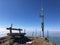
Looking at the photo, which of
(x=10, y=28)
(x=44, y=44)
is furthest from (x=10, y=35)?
(x=44, y=44)

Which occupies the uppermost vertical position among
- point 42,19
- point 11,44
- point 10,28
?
point 42,19

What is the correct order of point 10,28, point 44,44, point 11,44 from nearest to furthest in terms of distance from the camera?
point 44,44 < point 11,44 < point 10,28

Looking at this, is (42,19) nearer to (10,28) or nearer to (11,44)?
(10,28)

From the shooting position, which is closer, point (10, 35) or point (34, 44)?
point (34, 44)

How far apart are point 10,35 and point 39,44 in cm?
1273

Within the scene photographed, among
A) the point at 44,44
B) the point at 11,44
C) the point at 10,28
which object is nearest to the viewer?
the point at 44,44

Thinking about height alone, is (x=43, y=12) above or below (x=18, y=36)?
above

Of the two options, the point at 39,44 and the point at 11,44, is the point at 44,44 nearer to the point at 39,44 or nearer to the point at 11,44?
the point at 39,44

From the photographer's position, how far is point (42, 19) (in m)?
39.5

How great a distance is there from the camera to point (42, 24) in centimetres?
3938

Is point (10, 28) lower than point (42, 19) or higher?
lower

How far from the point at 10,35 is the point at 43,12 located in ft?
42.6

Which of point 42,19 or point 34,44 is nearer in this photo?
point 34,44

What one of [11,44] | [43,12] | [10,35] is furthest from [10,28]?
[43,12]
